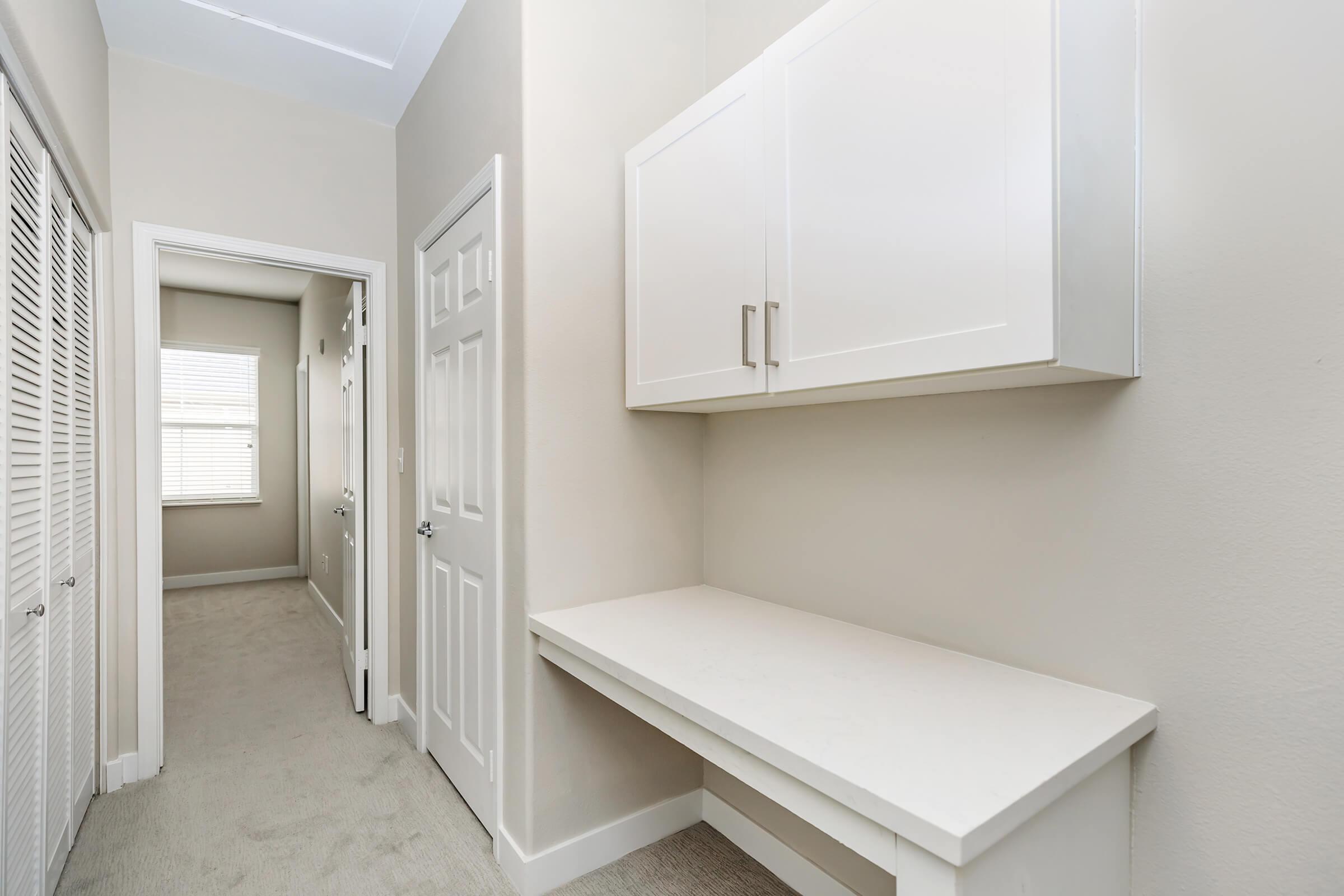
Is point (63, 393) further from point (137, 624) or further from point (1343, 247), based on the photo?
point (1343, 247)

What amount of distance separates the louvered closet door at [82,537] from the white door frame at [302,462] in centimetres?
356

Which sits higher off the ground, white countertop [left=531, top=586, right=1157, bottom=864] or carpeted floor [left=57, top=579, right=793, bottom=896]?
white countertop [left=531, top=586, right=1157, bottom=864]

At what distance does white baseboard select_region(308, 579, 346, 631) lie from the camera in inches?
171

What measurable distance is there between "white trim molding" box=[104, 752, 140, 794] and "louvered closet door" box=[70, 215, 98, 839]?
0.20 ft

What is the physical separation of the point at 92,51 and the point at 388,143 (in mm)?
1026

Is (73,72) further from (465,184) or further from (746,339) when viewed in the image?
(746,339)

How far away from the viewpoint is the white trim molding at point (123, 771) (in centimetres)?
226

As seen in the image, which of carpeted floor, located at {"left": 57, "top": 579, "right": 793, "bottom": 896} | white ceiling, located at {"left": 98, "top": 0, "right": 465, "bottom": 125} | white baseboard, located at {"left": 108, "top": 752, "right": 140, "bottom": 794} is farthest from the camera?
white baseboard, located at {"left": 108, "top": 752, "right": 140, "bottom": 794}

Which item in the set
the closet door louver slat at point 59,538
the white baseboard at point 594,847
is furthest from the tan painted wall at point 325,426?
the white baseboard at point 594,847

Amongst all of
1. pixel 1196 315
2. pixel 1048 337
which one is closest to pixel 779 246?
pixel 1048 337

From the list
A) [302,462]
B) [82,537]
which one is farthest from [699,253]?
[302,462]

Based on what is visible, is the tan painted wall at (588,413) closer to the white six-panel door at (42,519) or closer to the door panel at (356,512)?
the white six-panel door at (42,519)

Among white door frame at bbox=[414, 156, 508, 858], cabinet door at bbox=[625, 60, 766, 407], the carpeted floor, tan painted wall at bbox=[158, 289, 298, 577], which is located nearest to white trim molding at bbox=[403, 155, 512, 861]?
white door frame at bbox=[414, 156, 508, 858]

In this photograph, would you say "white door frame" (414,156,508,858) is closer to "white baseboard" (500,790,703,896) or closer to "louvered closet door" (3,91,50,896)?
"white baseboard" (500,790,703,896)
